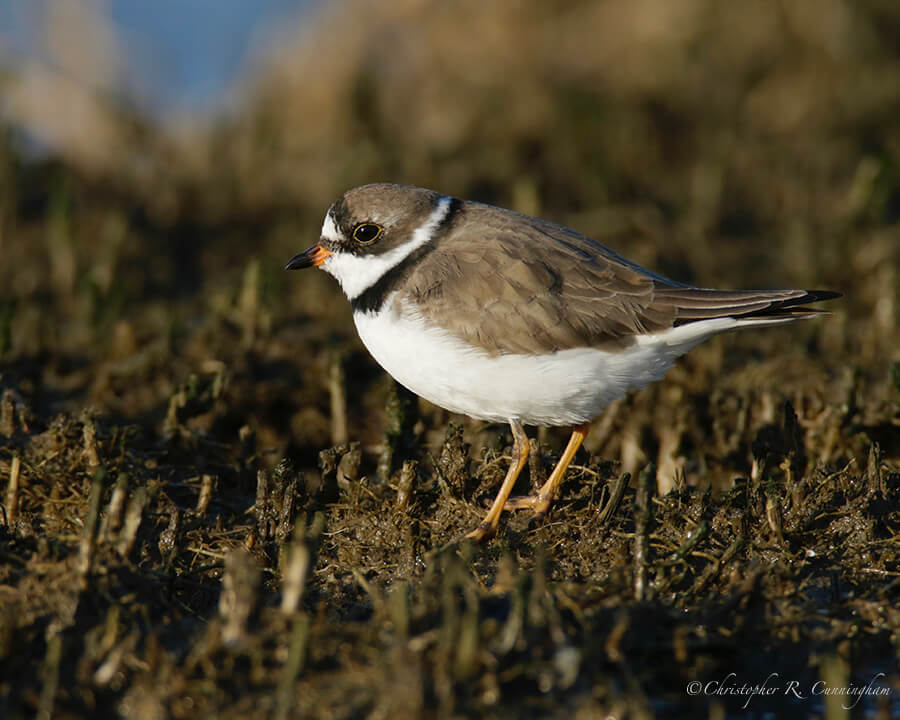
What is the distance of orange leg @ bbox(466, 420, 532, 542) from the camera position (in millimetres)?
4324

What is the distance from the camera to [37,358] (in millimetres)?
6145

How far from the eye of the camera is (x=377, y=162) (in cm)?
862

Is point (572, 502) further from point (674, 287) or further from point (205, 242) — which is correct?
point (205, 242)

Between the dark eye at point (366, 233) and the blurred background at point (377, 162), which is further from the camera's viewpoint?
the blurred background at point (377, 162)

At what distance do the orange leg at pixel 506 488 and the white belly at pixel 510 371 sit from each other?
0.12 metres

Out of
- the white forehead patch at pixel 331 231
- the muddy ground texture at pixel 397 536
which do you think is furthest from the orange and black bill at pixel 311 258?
the muddy ground texture at pixel 397 536

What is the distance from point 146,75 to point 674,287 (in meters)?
8.17

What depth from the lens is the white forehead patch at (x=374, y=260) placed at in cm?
463

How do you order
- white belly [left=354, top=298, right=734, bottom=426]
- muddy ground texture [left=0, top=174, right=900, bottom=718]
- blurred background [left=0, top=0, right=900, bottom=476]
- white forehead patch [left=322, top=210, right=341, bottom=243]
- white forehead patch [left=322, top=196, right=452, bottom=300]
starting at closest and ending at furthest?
muddy ground texture [left=0, top=174, right=900, bottom=718]
white belly [left=354, top=298, right=734, bottom=426]
white forehead patch [left=322, top=196, right=452, bottom=300]
white forehead patch [left=322, top=210, right=341, bottom=243]
blurred background [left=0, top=0, right=900, bottom=476]

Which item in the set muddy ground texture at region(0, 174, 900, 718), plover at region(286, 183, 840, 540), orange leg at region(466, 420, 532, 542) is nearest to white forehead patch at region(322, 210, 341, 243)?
plover at region(286, 183, 840, 540)

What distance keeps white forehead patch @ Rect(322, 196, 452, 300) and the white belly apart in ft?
0.97

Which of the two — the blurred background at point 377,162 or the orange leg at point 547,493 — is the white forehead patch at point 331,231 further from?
the orange leg at point 547,493

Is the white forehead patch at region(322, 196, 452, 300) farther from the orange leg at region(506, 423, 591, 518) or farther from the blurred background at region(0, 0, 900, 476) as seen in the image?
the orange leg at region(506, 423, 591, 518)

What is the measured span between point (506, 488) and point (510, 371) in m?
0.55
